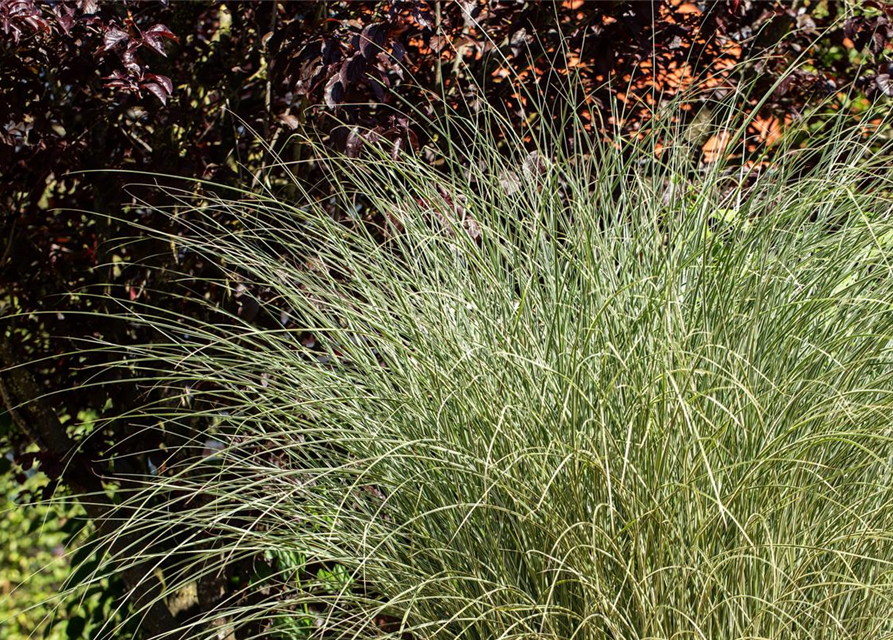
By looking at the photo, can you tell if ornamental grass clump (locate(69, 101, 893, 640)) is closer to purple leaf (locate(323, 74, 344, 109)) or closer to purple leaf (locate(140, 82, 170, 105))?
purple leaf (locate(323, 74, 344, 109))

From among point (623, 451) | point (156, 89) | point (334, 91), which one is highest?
point (156, 89)

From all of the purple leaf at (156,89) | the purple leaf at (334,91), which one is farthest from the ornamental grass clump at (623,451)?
the purple leaf at (156,89)

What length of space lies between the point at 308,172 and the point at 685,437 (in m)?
1.89

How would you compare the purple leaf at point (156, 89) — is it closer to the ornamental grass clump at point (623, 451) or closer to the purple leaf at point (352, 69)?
the purple leaf at point (352, 69)

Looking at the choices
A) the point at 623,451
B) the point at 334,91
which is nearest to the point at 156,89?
the point at 334,91

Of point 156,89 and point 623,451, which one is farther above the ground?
point 156,89

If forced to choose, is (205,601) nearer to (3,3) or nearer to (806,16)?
(3,3)

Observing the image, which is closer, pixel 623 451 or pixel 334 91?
pixel 623 451

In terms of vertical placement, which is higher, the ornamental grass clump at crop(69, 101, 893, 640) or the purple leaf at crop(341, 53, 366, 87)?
the purple leaf at crop(341, 53, 366, 87)

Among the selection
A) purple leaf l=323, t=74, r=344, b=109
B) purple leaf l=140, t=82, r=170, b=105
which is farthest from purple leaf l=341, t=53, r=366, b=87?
purple leaf l=140, t=82, r=170, b=105

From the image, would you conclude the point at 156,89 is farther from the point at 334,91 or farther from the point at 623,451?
the point at 623,451

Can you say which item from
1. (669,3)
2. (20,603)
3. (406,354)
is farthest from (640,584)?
(20,603)

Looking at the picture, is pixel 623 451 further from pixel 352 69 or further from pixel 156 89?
pixel 156 89

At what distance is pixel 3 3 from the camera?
228 cm
